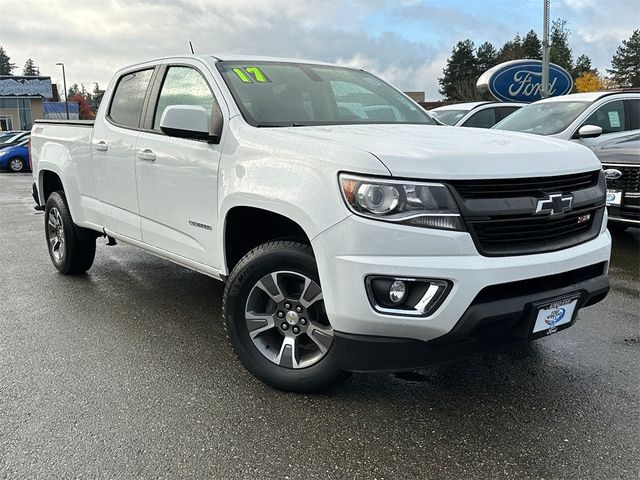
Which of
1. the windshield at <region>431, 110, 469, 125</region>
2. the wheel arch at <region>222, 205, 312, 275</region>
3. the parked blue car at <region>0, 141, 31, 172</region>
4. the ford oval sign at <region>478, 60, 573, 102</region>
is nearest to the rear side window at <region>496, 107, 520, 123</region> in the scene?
the windshield at <region>431, 110, 469, 125</region>

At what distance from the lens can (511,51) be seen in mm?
65312

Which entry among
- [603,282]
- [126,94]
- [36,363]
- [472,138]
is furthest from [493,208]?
[126,94]

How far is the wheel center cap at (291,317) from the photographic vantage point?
310 cm

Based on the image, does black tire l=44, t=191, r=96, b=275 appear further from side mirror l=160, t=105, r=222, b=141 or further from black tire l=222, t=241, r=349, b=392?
black tire l=222, t=241, r=349, b=392

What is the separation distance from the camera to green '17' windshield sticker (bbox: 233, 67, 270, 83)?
12.5 feet

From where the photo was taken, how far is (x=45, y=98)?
65.1 meters

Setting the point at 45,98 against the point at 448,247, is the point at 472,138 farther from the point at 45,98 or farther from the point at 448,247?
the point at 45,98

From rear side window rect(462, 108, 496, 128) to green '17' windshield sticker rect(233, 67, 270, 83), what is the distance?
7.37 meters

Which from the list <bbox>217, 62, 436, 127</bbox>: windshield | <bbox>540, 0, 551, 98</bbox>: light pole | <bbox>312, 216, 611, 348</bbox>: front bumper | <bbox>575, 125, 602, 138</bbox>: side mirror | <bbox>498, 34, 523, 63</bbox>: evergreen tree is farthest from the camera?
<bbox>498, 34, 523, 63</bbox>: evergreen tree

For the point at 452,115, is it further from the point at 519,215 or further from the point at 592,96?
the point at 519,215

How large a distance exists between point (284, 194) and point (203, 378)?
124 cm

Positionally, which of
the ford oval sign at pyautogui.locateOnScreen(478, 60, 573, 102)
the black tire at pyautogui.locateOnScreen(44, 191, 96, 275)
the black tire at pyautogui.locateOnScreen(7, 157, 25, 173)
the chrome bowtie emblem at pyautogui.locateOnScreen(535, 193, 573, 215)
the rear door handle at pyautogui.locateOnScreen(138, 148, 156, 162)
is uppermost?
the ford oval sign at pyautogui.locateOnScreen(478, 60, 573, 102)

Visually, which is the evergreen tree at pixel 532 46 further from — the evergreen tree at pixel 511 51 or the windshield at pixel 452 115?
the windshield at pixel 452 115

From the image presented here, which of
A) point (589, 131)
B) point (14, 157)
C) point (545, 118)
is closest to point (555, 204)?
point (589, 131)
